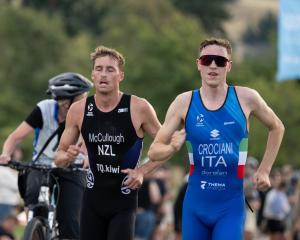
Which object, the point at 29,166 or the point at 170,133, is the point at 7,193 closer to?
the point at 29,166

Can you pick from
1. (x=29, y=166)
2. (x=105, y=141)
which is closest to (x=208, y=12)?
(x=29, y=166)

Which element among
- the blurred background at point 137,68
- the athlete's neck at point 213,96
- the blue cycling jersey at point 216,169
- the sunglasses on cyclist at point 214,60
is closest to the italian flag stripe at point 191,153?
the blue cycling jersey at point 216,169

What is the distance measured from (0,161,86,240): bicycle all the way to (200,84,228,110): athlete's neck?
95.2 inches

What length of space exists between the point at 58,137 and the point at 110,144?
189 centimetres

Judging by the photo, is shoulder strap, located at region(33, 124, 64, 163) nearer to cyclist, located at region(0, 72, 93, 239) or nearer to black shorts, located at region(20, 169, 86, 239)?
cyclist, located at region(0, 72, 93, 239)

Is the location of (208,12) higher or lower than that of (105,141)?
higher

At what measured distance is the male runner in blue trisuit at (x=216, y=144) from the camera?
1011 cm

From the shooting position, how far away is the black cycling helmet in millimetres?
12445

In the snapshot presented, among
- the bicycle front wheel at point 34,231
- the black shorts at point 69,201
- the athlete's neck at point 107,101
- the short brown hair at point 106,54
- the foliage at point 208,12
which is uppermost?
the foliage at point 208,12

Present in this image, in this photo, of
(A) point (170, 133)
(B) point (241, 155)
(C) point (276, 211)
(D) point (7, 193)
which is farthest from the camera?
(C) point (276, 211)

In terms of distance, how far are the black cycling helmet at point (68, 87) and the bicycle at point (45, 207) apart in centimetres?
74

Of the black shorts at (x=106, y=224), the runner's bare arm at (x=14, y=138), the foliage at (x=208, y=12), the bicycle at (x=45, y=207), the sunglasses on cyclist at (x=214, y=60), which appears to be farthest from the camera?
the foliage at (x=208, y=12)

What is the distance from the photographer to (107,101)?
11.0 metres

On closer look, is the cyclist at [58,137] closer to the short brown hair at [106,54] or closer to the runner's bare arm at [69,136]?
the runner's bare arm at [69,136]
